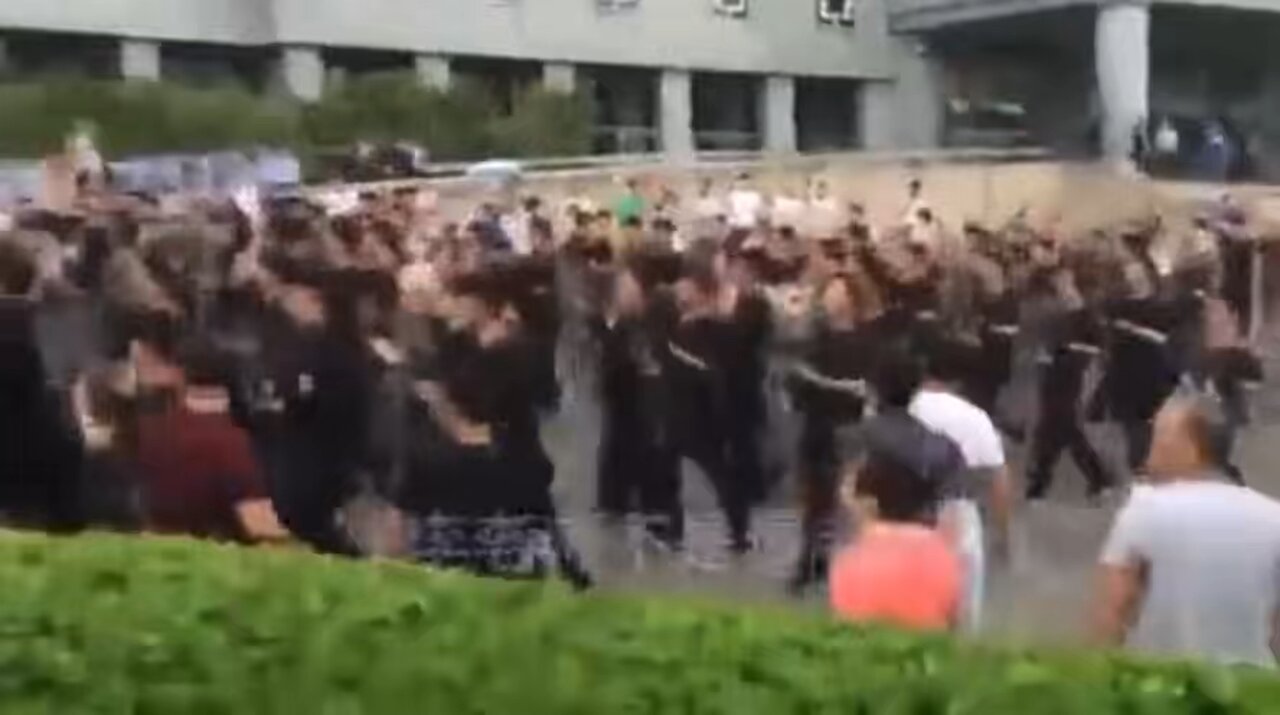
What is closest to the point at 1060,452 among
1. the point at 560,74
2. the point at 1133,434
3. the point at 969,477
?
the point at 1133,434

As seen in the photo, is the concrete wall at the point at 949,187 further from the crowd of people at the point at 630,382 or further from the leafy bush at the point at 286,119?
the crowd of people at the point at 630,382

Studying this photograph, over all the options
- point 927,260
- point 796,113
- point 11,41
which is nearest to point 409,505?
point 927,260

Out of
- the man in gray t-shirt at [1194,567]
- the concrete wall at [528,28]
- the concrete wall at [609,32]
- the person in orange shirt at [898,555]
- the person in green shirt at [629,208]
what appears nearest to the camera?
the person in orange shirt at [898,555]

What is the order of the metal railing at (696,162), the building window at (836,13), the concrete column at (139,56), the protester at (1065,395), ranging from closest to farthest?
the protester at (1065,395)
the metal railing at (696,162)
the concrete column at (139,56)
the building window at (836,13)

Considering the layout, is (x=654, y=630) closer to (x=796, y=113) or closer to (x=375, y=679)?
(x=375, y=679)

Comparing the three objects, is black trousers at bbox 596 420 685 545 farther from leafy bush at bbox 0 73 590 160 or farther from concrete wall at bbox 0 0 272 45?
concrete wall at bbox 0 0 272 45

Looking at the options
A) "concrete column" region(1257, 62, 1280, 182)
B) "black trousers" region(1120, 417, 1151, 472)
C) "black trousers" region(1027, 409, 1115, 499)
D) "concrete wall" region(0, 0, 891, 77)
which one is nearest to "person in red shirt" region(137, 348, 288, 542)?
"black trousers" region(1120, 417, 1151, 472)

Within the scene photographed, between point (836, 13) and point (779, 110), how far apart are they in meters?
2.30

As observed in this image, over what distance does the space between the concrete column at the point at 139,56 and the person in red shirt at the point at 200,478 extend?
4051 centimetres

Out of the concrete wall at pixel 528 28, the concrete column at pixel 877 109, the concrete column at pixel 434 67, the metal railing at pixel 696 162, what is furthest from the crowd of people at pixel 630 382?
the concrete column at pixel 877 109

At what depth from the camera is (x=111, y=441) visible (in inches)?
397

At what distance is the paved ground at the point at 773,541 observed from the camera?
487 inches

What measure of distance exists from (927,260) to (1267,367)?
3854mm

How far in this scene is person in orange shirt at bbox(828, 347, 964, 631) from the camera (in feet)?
22.6
